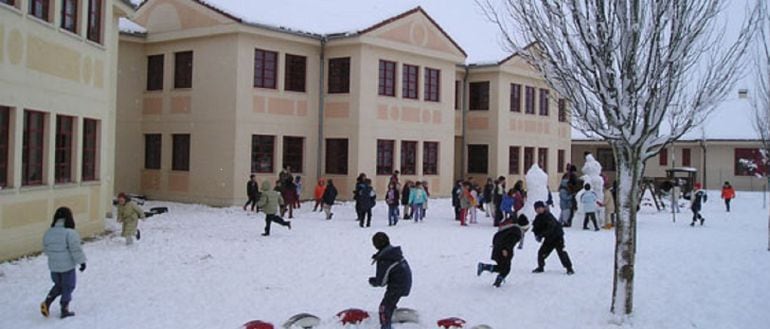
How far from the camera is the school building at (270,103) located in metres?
→ 26.5

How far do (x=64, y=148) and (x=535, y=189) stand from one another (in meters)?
13.0

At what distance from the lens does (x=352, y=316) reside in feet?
32.2

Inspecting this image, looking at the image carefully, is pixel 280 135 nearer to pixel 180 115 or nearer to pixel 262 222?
pixel 180 115

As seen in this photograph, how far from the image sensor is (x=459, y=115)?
35969mm

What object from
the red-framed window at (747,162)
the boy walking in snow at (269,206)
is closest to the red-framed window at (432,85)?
the boy walking in snow at (269,206)

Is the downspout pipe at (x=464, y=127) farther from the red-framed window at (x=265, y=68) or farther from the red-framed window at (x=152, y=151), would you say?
the red-framed window at (x=152, y=151)

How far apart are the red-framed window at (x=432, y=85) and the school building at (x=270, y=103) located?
46 mm

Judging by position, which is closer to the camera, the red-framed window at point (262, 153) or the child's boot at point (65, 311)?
the child's boot at point (65, 311)

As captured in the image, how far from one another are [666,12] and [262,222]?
15010mm

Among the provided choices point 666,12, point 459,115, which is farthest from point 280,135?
point 666,12

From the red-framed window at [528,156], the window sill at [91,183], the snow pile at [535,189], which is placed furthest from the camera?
the red-framed window at [528,156]

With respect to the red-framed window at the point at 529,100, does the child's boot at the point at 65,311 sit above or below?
below

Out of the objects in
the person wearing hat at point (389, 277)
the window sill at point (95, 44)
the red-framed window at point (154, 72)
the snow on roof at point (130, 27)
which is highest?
the snow on roof at point (130, 27)

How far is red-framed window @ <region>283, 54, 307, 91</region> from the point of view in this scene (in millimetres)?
27984
